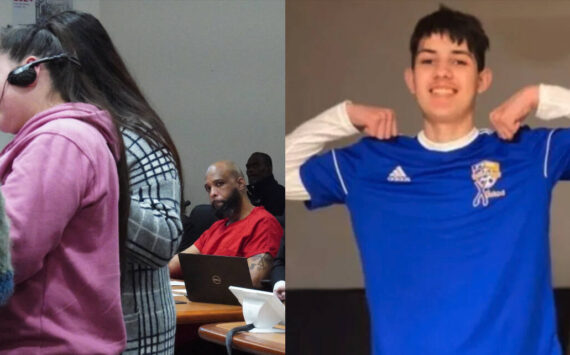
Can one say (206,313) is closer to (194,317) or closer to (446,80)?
(194,317)

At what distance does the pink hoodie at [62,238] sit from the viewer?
4.63 ft

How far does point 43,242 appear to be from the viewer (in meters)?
1.41

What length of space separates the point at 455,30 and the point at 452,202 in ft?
0.92

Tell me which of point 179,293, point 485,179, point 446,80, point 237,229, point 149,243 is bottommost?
point 179,293

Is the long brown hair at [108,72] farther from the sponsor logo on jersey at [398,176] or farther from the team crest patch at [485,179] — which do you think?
the team crest patch at [485,179]

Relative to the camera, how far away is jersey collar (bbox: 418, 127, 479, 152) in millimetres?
1409

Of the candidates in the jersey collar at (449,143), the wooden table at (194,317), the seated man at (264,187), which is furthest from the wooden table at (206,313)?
the jersey collar at (449,143)

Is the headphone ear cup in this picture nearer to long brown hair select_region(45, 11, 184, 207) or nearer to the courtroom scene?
the courtroom scene

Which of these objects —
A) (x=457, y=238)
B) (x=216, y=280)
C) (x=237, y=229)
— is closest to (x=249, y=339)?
(x=216, y=280)

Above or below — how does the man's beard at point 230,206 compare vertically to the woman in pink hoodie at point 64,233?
below

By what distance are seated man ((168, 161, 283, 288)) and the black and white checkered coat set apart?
207cm

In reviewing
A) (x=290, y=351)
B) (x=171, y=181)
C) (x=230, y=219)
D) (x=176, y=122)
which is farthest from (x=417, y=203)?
(x=176, y=122)

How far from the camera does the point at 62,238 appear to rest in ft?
4.84

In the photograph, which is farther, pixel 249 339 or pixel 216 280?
pixel 216 280
